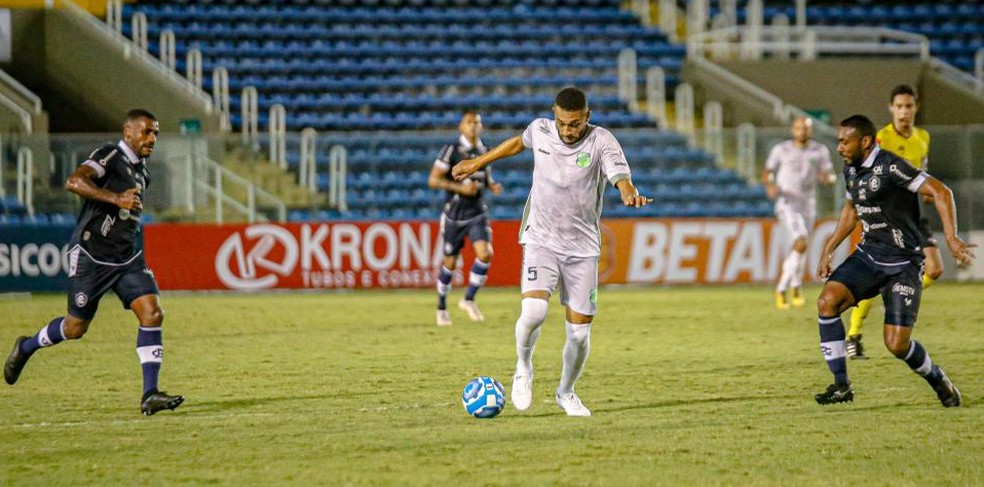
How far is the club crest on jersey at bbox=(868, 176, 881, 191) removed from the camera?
9.68 m

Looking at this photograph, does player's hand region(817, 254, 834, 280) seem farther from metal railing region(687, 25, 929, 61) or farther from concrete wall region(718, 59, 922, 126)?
concrete wall region(718, 59, 922, 126)

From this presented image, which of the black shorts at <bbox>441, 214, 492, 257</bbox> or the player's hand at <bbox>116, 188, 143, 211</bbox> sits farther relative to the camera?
the black shorts at <bbox>441, 214, 492, 257</bbox>

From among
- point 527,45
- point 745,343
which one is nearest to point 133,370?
point 745,343

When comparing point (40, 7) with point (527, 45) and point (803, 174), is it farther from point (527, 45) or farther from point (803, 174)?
point (803, 174)

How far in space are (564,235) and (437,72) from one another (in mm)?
21534

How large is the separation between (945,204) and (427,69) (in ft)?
70.6

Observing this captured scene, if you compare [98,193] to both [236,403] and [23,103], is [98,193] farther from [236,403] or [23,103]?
[23,103]

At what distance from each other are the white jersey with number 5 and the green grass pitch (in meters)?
1.13

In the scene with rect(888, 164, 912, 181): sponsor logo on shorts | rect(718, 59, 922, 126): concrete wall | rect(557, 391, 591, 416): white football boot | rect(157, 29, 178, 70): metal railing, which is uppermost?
rect(157, 29, 178, 70): metal railing

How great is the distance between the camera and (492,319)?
1728cm

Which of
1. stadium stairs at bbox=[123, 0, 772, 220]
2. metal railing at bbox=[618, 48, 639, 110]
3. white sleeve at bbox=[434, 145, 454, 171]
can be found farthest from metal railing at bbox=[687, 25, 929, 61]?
white sleeve at bbox=[434, 145, 454, 171]

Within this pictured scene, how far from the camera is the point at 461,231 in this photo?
16.6 meters

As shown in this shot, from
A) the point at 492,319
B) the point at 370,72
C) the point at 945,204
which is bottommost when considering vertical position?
the point at 492,319

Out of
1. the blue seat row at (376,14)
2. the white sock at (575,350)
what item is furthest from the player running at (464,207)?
the blue seat row at (376,14)
